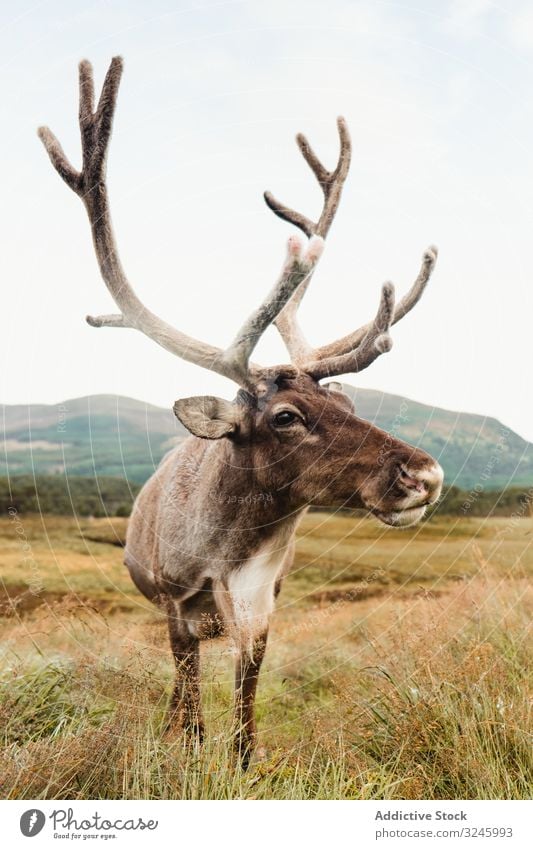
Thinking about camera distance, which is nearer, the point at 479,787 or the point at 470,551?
the point at 479,787

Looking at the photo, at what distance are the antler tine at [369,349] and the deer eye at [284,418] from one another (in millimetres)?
275

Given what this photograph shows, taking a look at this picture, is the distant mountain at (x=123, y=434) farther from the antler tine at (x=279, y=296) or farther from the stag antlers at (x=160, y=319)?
the antler tine at (x=279, y=296)

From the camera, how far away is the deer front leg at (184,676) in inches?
158

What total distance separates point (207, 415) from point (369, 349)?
0.85 meters

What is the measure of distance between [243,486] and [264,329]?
831 mm

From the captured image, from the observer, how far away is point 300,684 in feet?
18.8

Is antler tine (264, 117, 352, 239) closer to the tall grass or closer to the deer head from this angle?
the deer head

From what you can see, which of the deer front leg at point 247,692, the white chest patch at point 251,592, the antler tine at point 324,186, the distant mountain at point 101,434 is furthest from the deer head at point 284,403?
the antler tine at point 324,186

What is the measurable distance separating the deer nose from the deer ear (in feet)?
2.83

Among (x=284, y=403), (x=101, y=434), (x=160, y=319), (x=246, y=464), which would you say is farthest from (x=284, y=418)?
(x=101, y=434)

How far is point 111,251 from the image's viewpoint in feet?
13.6
